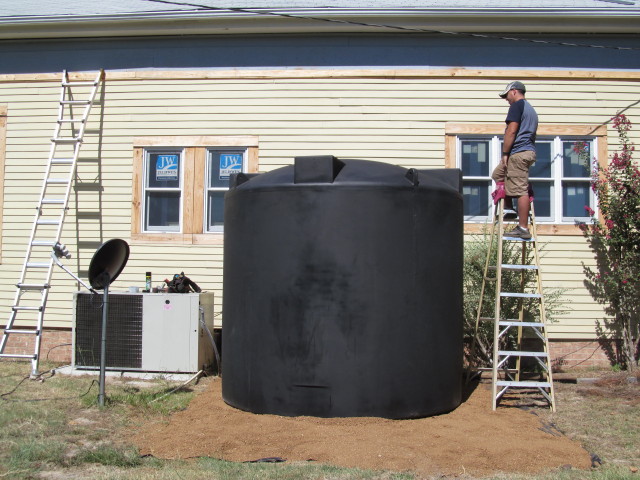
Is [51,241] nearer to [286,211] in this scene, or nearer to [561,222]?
[286,211]

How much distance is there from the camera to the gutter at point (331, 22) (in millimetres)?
8375

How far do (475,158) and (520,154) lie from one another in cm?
227

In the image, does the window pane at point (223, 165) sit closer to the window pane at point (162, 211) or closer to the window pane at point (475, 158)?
the window pane at point (162, 211)

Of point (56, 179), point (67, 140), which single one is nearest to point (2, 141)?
point (56, 179)

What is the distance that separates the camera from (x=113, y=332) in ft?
24.7

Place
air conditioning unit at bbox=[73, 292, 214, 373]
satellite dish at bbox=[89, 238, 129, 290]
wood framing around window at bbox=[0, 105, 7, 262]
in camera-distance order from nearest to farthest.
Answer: satellite dish at bbox=[89, 238, 129, 290]
air conditioning unit at bbox=[73, 292, 214, 373]
wood framing around window at bbox=[0, 105, 7, 262]

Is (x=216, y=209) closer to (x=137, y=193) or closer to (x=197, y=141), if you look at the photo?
(x=197, y=141)

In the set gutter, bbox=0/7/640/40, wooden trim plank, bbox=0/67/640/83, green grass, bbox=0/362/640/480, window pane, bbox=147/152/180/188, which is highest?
gutter, bbox=0/7/640/40

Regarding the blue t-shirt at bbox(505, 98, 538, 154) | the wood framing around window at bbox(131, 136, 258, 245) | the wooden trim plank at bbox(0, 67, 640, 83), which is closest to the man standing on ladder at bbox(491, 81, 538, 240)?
the blue t-shirt at bbox(505, 98, 538, 154)

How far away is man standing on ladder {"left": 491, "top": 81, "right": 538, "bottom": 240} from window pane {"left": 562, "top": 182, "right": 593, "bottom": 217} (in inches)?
96.3

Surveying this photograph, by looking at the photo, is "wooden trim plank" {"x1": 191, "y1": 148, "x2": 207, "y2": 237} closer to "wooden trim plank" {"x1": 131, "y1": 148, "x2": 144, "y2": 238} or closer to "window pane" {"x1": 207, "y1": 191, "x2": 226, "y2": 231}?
"window pane" {"x1": 207, "y1": 191, "x2": 226, "y2": 231}

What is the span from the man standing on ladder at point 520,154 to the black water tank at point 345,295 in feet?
3.39

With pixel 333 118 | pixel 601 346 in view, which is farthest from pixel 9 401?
pixel 601 346

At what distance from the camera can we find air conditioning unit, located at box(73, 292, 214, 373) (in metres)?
7.39
